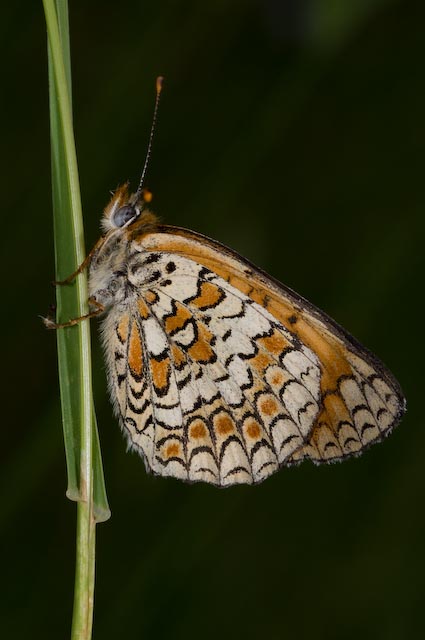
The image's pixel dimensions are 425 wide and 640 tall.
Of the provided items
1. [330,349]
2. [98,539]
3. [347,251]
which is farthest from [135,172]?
[330,349]

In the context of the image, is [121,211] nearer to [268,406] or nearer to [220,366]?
[220,366]

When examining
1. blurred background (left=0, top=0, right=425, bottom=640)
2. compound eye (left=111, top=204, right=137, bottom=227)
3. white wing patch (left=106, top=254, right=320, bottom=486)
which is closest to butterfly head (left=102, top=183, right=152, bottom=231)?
compound eye (left=111, top=204, right=137, bottom=227)

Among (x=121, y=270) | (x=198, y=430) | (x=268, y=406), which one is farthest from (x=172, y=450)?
(x=121, y=270)

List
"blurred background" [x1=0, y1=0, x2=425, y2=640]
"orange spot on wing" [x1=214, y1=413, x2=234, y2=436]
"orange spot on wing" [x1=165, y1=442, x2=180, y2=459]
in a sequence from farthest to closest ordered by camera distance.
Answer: "blurred background" [x1=0, y1=0, x2=425, y2=640]
"orange spot on wing" [x1=214, y1=413, x2=234, y2=436]
"orange spot on wing" [x1=165, y1=442, x2=180, y2=459]

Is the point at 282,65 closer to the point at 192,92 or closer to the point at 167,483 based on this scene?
the point at 192,92

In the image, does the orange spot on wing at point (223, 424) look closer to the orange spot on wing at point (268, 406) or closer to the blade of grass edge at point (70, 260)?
the orange spot on wing at point (268, 406)

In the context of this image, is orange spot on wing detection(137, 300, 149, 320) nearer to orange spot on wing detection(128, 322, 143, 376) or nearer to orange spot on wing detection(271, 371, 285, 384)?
orange spot on wing detection(128, 322, 143, 376)

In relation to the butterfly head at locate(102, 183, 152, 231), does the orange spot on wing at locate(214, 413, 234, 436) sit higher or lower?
lower

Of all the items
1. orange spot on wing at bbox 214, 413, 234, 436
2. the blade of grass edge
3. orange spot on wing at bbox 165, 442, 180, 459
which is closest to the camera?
the blade of grass edge
